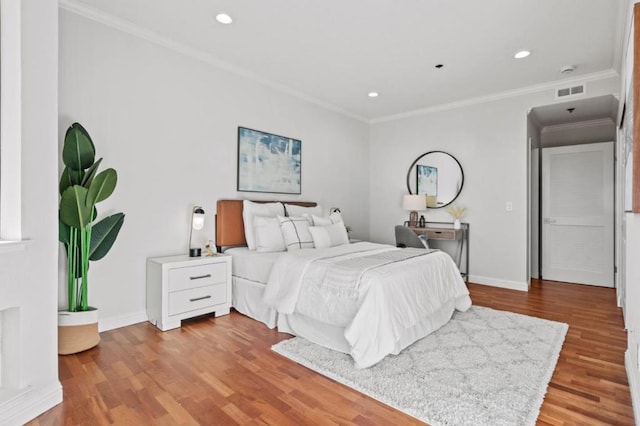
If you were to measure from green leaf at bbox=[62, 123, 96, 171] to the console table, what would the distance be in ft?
13.3

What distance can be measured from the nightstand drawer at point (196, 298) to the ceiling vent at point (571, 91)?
4.58 metres

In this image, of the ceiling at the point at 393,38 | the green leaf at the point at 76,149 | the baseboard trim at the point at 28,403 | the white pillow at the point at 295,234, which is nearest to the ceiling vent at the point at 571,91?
the ceiling at the point at 393,38

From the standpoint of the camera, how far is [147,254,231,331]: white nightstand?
2918mm

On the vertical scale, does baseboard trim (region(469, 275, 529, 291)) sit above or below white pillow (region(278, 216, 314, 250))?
below

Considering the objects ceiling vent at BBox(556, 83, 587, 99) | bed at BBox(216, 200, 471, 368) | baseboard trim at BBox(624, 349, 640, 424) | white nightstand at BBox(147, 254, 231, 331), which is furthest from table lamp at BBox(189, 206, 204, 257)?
ceiling vent at BBox(556, 83, 587, 99)

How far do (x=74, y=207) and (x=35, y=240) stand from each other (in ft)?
2.12

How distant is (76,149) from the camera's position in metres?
2.45

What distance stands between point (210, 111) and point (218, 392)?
110 inches

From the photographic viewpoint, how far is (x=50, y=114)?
71.9 inches

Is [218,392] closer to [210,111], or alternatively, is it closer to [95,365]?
[95,365]

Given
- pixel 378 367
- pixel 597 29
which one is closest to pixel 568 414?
pixel 378 367

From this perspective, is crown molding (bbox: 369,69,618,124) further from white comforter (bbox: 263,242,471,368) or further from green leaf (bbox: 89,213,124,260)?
green leaf (bbox: 89,213,124,260)

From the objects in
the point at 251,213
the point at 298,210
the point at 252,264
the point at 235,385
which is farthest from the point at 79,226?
the point at 298,210

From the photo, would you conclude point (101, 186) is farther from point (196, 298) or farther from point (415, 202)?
point (415, 202)
